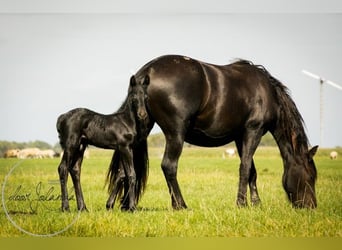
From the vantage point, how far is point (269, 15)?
6078 millimetres

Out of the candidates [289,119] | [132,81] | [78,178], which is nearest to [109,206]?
[78,178]

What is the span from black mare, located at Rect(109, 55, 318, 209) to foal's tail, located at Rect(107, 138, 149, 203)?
27 cm

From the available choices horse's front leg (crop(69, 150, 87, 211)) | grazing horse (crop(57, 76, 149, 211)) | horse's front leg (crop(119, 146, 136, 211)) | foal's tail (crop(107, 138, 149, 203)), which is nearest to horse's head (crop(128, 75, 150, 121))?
grazing horse (crop(57, 76, 149, 211))

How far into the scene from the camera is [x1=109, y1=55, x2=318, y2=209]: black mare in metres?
5.61

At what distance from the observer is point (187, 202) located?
19.4ft

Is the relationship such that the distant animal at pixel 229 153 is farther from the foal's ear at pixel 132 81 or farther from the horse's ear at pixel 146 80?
the foal's ear at pixel 132 81

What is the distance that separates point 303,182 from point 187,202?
138 centimetres

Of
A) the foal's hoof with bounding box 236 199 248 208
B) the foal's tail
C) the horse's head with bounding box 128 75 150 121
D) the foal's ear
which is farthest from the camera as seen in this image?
the foal's hoof with bounding box 236 199 248 208

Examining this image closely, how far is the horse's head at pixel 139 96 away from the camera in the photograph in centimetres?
526

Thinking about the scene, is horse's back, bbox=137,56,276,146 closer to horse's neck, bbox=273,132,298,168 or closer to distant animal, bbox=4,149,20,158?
horse's neck, bbox=273,132,298,168

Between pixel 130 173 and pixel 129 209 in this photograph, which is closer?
pixel 130 173

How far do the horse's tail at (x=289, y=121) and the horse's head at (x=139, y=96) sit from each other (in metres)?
1.62

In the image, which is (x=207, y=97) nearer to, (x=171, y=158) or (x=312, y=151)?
(x=171, y=158)

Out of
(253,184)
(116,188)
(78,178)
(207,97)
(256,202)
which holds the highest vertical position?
(207,97)
